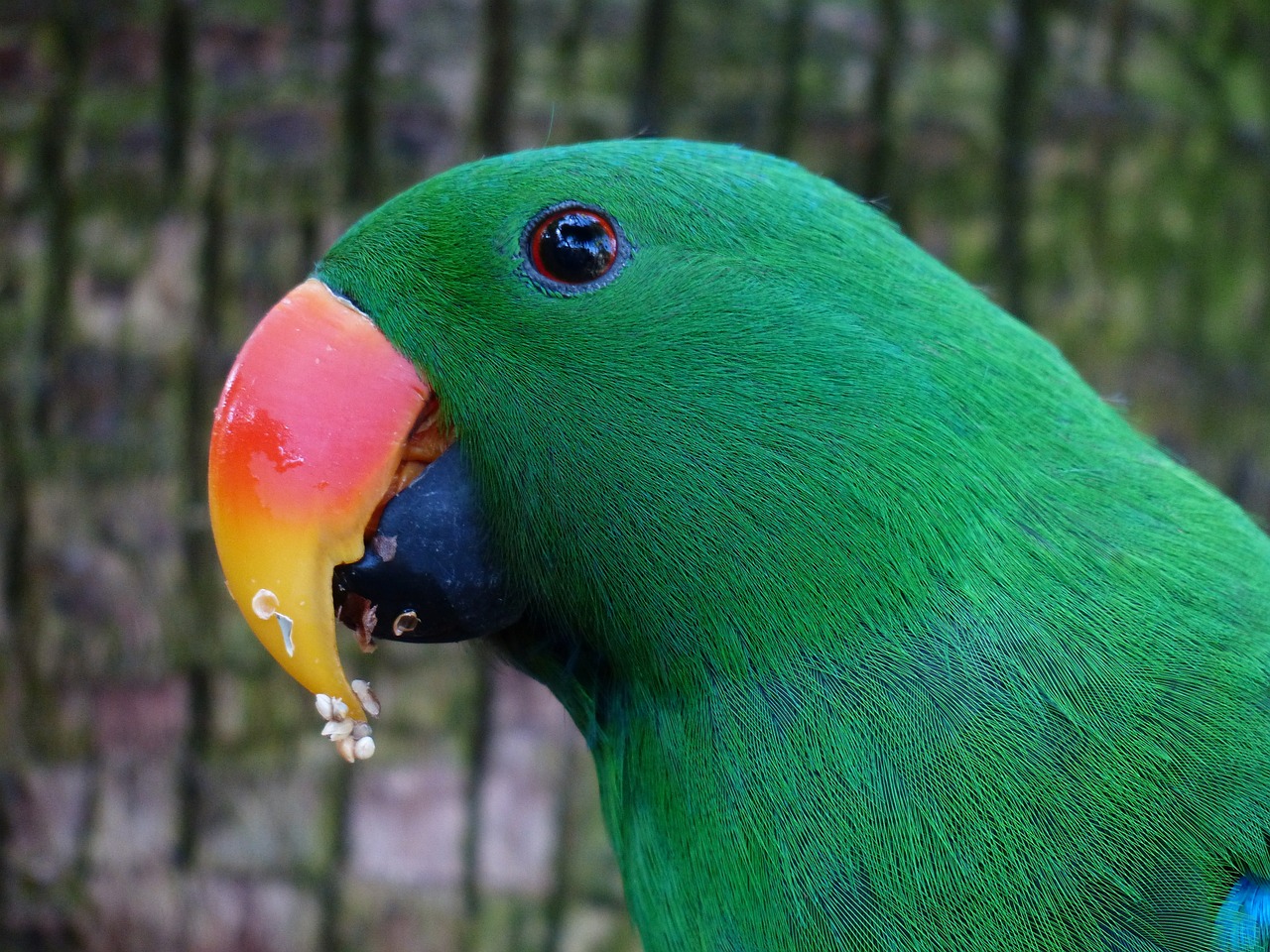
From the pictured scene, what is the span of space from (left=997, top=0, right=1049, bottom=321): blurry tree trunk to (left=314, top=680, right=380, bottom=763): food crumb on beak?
5.97 feet

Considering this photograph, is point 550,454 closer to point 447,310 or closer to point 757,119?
point 447,310

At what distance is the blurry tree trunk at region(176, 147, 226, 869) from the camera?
2.48 metres

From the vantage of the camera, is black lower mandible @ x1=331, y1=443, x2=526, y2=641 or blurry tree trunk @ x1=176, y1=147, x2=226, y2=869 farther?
blurry tree trunk @ x1=176, y1=147, x2=226, y2=869

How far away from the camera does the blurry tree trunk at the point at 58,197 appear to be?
241 cm

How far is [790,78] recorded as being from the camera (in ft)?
8.29

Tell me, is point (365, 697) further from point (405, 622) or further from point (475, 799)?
point (475, 799)

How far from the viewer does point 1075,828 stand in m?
1.31

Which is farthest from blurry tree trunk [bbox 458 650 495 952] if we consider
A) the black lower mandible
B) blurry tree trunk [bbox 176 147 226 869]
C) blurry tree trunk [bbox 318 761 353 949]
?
the black lower mandible

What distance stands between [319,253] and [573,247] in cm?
123

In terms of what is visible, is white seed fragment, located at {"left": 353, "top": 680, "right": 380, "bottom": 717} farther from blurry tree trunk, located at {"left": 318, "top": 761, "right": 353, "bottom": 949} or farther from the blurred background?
blurry tree trunk, located at {"left": 318, "top": 761, "right": 353, "bottom": 949}

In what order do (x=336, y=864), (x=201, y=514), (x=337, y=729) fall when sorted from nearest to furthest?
(x=337, y=729), (x=201, y=514), (x=336, y=864)

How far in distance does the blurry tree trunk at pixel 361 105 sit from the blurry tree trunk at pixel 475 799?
1.14 m

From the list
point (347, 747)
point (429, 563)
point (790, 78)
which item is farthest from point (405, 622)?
point (790, 78)

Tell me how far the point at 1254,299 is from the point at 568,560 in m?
2.12
